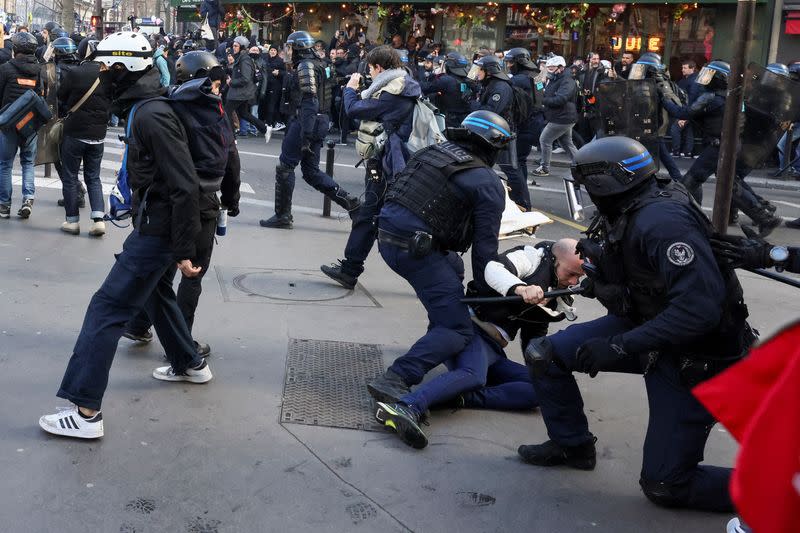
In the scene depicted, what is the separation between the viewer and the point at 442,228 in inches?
217

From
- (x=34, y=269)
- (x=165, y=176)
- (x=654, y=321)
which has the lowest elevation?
(x=34, y=269)

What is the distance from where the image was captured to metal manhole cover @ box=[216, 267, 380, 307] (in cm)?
761

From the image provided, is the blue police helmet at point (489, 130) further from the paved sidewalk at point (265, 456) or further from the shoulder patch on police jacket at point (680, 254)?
the shoulder patch on police jacket at point (680, 254)

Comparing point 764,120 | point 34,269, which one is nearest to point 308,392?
point 34,269

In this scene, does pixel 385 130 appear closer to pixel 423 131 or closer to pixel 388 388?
pixel 423 131

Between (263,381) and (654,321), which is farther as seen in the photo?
(263,381)

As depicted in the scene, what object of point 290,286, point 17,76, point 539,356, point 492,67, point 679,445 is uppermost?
point 492,67

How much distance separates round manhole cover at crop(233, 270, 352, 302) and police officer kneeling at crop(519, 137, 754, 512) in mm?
3396

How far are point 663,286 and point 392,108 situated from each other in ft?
13.9

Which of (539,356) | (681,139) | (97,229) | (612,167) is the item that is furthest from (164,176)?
(681,139)

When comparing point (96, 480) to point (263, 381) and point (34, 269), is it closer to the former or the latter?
point (263, 381)

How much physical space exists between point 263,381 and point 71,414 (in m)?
1.28

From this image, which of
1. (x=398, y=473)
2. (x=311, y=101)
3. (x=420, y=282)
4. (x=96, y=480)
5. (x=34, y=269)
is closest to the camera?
(x=96, y=480)

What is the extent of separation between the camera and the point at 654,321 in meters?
4.22
